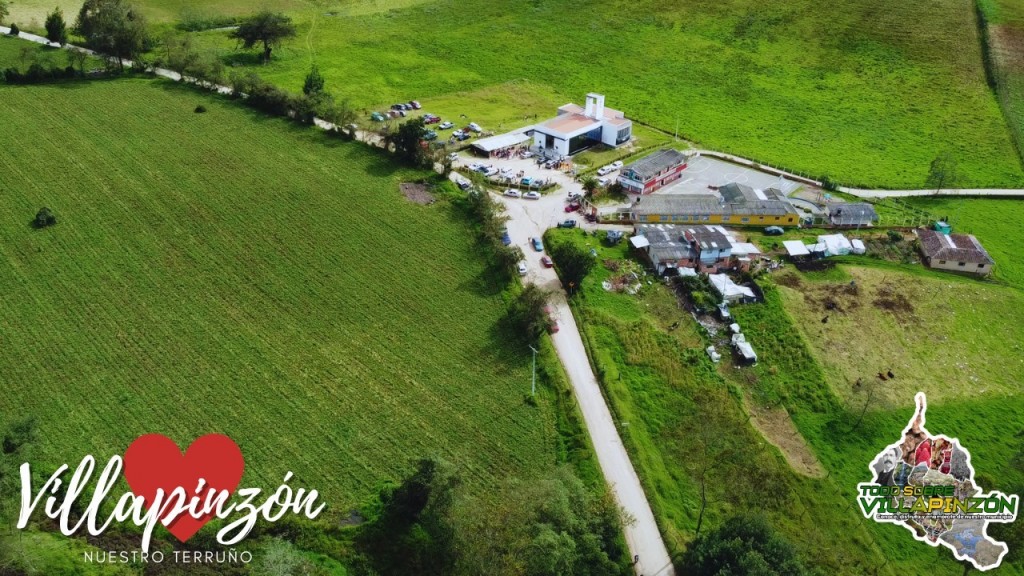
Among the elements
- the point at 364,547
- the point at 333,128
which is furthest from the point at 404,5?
the point at 364,547

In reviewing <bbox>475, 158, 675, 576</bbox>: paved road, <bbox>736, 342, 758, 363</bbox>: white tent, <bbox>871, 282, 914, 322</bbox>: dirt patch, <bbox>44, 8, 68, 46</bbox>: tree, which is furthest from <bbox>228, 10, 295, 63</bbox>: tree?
<bbox>871, 282, 914, 322</bbox>: dirt patch

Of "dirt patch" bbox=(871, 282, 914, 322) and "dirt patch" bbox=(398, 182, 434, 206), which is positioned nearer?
"dirt patch" bbox=(871, 282, 914, 322)

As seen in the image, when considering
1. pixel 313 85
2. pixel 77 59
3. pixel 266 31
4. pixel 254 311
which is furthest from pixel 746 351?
pixel 77 59

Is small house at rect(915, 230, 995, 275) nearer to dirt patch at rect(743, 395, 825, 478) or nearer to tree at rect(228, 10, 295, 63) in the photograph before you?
dirt patch at rect(743, 395, 825, 478)

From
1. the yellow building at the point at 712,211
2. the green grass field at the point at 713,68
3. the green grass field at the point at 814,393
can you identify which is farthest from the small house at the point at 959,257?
the green grass field at the point at 713,68

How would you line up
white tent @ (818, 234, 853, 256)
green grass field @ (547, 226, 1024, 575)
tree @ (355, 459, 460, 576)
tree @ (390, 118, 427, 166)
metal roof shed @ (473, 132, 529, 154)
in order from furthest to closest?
metal roof shed @ (473, 132, 529, 154)
tree @ (390, 118, 427, 166)
white tent @ (818, 234, 853, 256)
green grass field @ (547, 226, 1024, 575)
tree @ (355, 459, 460, 576)

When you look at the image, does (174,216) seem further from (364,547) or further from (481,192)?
(364,547)
